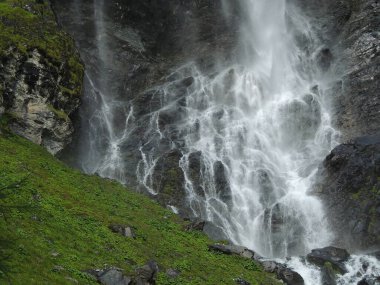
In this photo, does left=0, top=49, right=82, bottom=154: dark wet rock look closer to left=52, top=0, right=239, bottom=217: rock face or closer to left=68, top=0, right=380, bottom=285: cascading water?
left=52, top=0, right=239, bottom=217: rock face

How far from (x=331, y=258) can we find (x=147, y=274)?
13.9 metres

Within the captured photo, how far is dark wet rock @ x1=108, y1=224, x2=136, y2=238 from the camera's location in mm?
21141

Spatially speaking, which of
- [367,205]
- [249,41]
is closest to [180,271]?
[367,205]

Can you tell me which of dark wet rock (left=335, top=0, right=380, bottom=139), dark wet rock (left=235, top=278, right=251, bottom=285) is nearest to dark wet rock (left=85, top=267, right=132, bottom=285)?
dark wet rock (left=235, top=278, right=251, bottom=285)

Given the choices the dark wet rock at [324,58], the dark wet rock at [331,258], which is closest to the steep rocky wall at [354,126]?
the dark wet rock at [324,58]

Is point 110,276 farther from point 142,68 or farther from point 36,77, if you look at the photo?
point 142,68

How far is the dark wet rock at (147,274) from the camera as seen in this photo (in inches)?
667

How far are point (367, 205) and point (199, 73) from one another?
26865 mm

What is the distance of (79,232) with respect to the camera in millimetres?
18812

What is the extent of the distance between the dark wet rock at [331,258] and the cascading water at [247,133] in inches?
26.1

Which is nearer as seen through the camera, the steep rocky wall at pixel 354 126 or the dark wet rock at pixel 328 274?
the dark wet rock at pixel 328 274

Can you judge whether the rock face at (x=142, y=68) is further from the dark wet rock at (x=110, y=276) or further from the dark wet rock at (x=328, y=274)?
the dark wet rock at (x=110, y=276)

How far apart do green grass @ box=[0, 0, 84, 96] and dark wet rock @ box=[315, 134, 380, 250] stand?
21.8m

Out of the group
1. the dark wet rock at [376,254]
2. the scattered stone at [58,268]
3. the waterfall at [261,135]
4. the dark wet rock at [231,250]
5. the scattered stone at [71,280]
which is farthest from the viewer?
the waterfall at [261,135]
